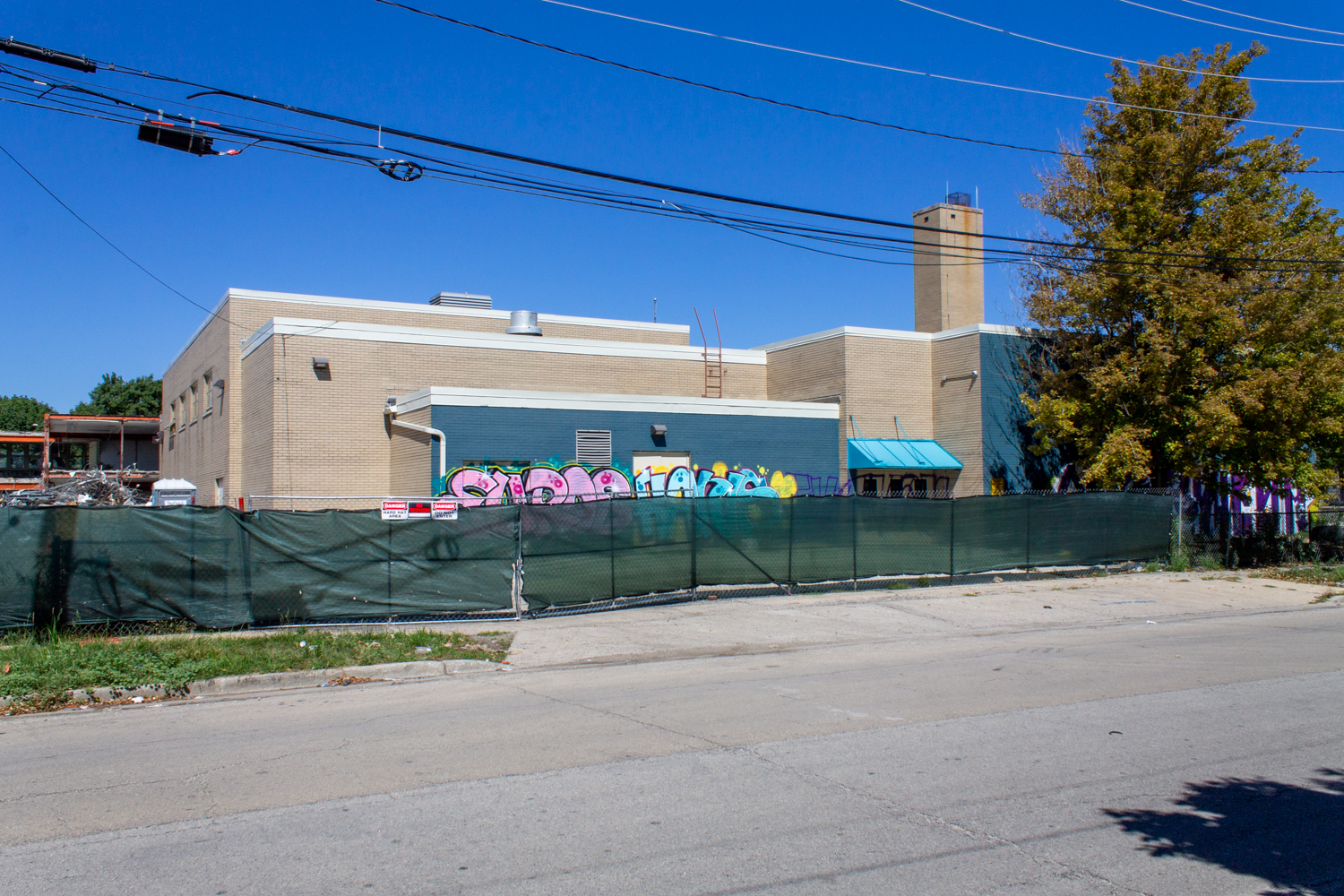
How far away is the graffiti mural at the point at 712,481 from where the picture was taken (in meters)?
23.4

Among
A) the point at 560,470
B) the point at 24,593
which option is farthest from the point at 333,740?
the point at 560,470

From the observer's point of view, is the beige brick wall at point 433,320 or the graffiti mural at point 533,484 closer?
the graffiti mural at point 533,484

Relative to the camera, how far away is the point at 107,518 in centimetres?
1241

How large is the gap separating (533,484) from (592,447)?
187 centimetres

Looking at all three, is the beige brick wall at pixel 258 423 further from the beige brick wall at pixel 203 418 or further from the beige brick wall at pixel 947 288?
the beige brick wall at pixel 947 288

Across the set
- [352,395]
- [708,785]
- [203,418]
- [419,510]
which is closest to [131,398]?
[203,418]

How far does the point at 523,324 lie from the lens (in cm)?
2906

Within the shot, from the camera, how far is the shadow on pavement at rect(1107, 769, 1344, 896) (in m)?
4.91

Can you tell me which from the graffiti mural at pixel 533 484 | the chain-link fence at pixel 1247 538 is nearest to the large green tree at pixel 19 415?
the graffiti mural at pixel 533 484

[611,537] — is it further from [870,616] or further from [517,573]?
[870,616]

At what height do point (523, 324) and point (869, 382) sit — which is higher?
point (523, 324)

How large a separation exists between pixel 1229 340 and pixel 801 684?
16004mm

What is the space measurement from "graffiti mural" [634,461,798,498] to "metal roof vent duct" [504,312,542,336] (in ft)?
25.2

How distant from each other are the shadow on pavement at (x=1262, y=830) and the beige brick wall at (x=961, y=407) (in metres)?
20.1
